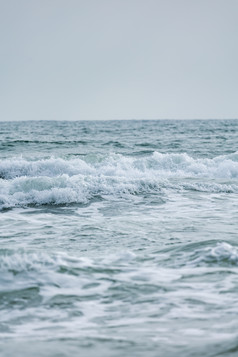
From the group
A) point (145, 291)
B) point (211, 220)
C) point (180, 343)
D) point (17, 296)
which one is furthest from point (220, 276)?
point (211, 220)

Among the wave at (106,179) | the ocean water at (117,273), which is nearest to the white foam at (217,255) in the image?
the ocean water at (117,273)

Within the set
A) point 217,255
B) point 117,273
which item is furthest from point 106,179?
point 117,273

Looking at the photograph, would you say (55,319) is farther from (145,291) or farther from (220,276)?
(220,276)

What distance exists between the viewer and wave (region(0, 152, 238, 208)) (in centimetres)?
987

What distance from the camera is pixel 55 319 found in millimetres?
3795

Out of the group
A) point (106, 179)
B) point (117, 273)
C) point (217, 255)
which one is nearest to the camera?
point (117, 273)

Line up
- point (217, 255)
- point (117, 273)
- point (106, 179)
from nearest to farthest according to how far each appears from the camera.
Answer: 1. point (117, 273)
2. point (217, 255)
3. point (106, 179)

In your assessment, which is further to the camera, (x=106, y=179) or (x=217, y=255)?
(x=106, y=179)

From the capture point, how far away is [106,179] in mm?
11477

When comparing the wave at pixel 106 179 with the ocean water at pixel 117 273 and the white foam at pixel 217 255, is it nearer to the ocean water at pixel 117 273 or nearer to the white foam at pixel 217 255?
the ocean water at pixel 117 273

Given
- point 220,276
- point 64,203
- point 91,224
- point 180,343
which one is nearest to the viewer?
point 180,343

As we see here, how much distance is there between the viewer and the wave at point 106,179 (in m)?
9.87

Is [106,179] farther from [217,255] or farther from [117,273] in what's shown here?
[117,273]

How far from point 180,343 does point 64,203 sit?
21.0 ft
